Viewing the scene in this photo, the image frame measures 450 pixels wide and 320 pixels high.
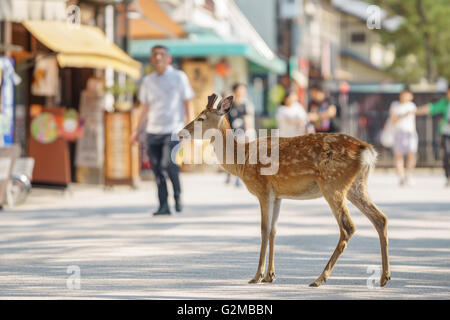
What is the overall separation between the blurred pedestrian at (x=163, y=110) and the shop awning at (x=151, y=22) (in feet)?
33.9

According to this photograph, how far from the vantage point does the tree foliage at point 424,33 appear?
48.4 metres

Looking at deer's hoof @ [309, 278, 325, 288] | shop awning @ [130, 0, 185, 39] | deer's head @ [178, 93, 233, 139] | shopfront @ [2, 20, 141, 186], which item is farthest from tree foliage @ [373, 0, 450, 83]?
deer's hoof @ [309, 278, 325, 288]

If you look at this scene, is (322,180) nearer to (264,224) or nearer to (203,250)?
(264,224)

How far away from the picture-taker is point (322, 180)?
7766 millimetres

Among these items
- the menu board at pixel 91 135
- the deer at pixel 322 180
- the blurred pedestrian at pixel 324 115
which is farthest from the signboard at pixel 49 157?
the deer at pixel 322 180

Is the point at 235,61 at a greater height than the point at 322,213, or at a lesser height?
greater

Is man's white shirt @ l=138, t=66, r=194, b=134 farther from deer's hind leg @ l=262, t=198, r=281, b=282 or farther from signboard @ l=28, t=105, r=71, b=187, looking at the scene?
deer's hind leg @ l=262, t=198, r=281, b=282

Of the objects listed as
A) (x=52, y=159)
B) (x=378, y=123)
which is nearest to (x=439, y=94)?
(x=378, y=123)

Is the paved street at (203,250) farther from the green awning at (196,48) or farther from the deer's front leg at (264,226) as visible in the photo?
the green awning at (196,48)

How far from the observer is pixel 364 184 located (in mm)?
7922
